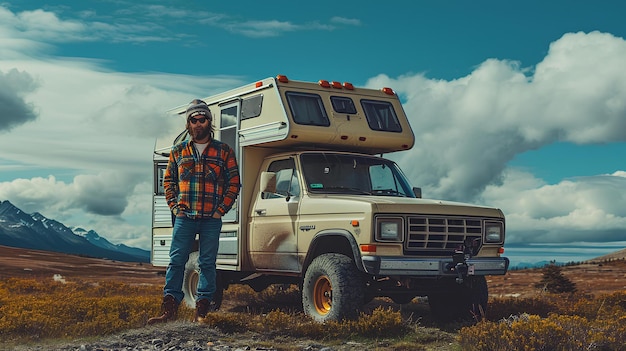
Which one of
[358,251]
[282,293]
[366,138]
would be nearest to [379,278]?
[358,251]

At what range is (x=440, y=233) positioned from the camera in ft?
33.7

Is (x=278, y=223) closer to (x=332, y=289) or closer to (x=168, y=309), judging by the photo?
(x=332, y=289)

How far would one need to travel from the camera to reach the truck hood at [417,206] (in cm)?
993

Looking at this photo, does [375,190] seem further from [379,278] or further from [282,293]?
[282,293]

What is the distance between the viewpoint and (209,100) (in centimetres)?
1357

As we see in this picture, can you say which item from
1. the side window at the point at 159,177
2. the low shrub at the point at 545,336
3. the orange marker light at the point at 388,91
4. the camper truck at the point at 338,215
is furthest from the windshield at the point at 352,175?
the side window at the point at 159,177

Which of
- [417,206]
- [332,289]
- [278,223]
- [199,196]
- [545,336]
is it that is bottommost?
[545,336]

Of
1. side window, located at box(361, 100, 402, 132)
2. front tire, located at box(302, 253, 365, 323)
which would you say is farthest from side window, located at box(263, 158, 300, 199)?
side window, located at box(361, 100, 402, 132)

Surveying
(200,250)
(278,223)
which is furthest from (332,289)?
(278,223)

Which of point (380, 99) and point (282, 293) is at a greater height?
point (380, 99)

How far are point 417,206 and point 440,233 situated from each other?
0.51 m

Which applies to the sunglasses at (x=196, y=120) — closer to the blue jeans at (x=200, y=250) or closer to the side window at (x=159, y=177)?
the blue jeans at (x=200, y=250)

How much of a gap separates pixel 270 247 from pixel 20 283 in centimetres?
896

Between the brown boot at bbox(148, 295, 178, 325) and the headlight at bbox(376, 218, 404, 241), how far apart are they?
8.96ft
